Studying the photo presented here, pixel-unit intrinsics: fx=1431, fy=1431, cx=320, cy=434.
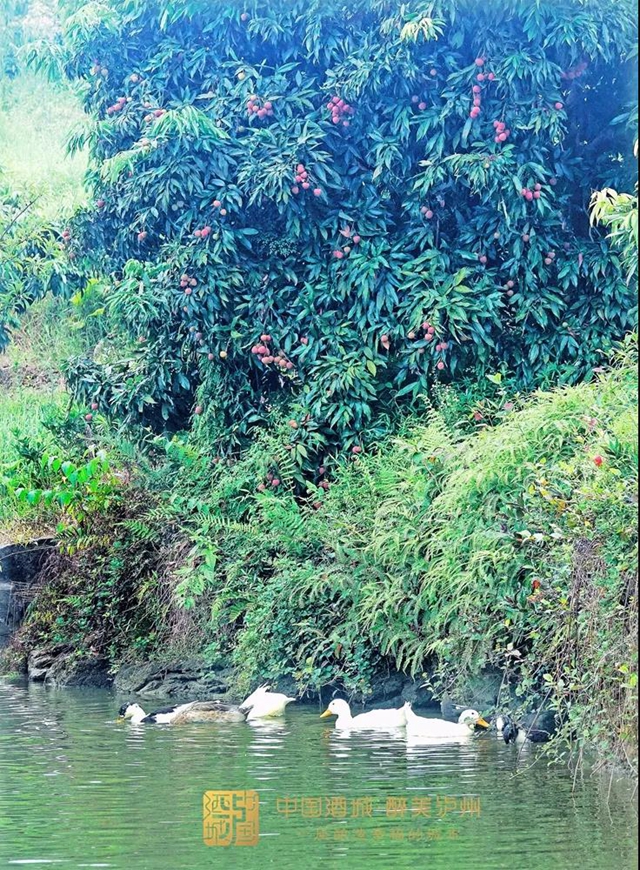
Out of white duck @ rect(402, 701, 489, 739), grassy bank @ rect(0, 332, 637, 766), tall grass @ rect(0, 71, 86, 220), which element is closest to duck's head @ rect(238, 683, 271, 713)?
grassy bank @ rect(0, 332, 637, 766)

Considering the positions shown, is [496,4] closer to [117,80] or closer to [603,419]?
[117,80]

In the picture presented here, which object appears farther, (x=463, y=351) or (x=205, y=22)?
(x=205, y=22)

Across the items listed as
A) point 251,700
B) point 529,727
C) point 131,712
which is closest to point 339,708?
point 251,700

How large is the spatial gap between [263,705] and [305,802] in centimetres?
419

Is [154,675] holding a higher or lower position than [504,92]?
lower

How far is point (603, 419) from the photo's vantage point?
10812 millimetres

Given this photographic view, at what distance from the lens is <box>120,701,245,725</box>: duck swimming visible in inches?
→ 500

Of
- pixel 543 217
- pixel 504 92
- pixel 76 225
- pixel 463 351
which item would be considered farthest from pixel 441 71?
pixel 76 225

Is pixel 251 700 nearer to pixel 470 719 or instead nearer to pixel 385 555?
pixel 385 555

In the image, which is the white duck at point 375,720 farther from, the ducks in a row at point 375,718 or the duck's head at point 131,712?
→ the duck's head at point 131,712

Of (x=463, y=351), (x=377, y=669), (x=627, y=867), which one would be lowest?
(x=627, y=867)

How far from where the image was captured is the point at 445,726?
11.3 metres

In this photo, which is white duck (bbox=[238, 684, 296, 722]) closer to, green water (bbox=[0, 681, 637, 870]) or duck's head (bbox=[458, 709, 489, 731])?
green water (bbox=[0, 681, 637, 870])

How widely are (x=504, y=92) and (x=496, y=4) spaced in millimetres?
892
